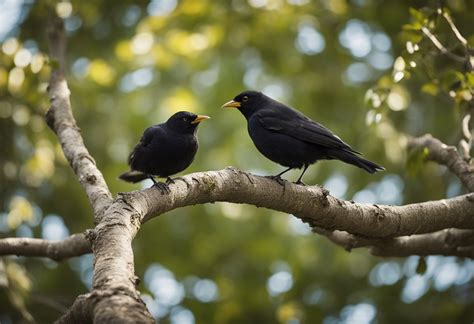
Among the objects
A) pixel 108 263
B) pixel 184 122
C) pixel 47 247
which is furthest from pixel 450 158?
pixel 108 263

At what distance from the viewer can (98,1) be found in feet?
28.6

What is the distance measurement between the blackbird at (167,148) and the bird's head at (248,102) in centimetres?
71

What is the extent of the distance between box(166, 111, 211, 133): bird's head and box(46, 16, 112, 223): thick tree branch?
1022 millimetres

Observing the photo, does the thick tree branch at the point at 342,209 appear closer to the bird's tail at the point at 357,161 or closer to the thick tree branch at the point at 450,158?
the thick tree branch at the point at 450,158

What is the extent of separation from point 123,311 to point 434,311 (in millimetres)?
5483

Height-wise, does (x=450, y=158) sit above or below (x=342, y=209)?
above

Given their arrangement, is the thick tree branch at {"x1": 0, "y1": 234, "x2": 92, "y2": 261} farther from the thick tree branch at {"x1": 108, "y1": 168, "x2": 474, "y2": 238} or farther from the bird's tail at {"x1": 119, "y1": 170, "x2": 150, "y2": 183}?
the bird's tail at {"x1": 119, "y1": 170, "x2": 150, "y2": 183}

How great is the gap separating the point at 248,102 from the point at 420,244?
97.9 inches

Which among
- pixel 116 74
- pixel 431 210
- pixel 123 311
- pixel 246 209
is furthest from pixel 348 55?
pixel 123 311

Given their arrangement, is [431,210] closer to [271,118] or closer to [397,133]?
[271,118]

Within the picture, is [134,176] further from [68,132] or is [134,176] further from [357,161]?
[357,161]

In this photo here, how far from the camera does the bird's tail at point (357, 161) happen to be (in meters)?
5.42

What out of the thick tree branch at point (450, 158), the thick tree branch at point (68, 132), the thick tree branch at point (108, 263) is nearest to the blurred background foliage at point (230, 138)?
the thick tree branch at point (68, 132)

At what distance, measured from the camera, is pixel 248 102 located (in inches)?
267
